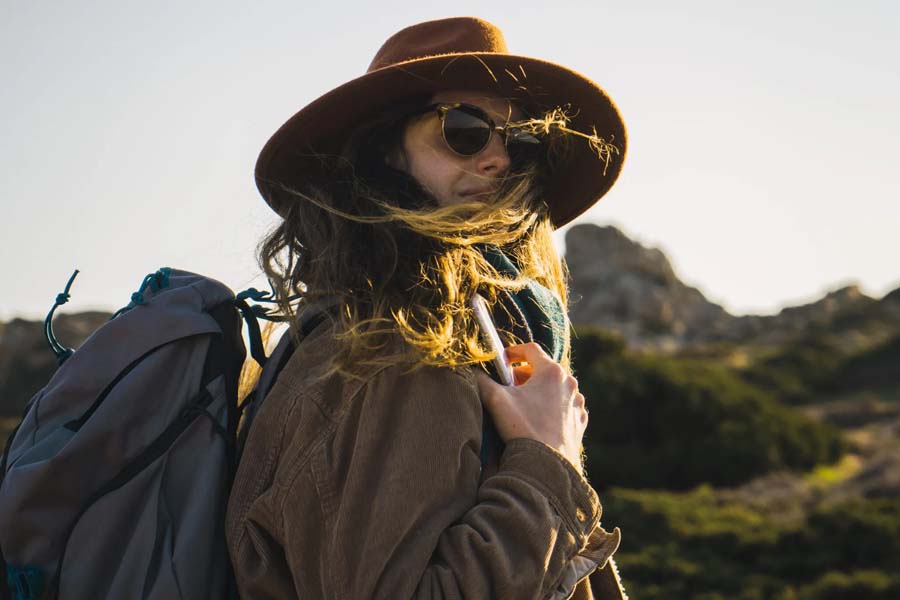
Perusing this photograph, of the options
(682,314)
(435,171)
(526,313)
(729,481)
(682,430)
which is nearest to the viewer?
(526,313)

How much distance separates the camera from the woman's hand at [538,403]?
188 cm

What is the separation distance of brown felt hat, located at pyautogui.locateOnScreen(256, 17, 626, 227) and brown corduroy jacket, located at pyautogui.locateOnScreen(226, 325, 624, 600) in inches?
26.8

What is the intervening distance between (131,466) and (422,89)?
1.08 meters

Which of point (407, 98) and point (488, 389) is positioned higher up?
point (407, 98)

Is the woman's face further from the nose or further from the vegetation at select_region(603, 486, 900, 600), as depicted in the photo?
the vegetation at select_region(603, 486, 900, 600)

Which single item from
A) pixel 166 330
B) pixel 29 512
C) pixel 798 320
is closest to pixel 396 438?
pixel 166 330

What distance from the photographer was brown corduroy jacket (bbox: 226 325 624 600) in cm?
167

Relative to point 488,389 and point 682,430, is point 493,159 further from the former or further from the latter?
point 682,430

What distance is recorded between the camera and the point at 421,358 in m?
1.80

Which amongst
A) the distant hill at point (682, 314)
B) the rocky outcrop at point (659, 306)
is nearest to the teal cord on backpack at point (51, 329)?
the distant hill at point (682, 314)

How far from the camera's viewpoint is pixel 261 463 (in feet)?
6.08

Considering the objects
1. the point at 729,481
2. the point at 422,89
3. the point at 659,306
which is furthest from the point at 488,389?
the point at 659,306

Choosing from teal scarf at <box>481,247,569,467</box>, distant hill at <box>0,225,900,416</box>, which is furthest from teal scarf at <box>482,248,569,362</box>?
distant hill at <box>0,225,900,416</box>

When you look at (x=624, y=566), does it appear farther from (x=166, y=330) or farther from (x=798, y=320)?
(x=798, y=320)
